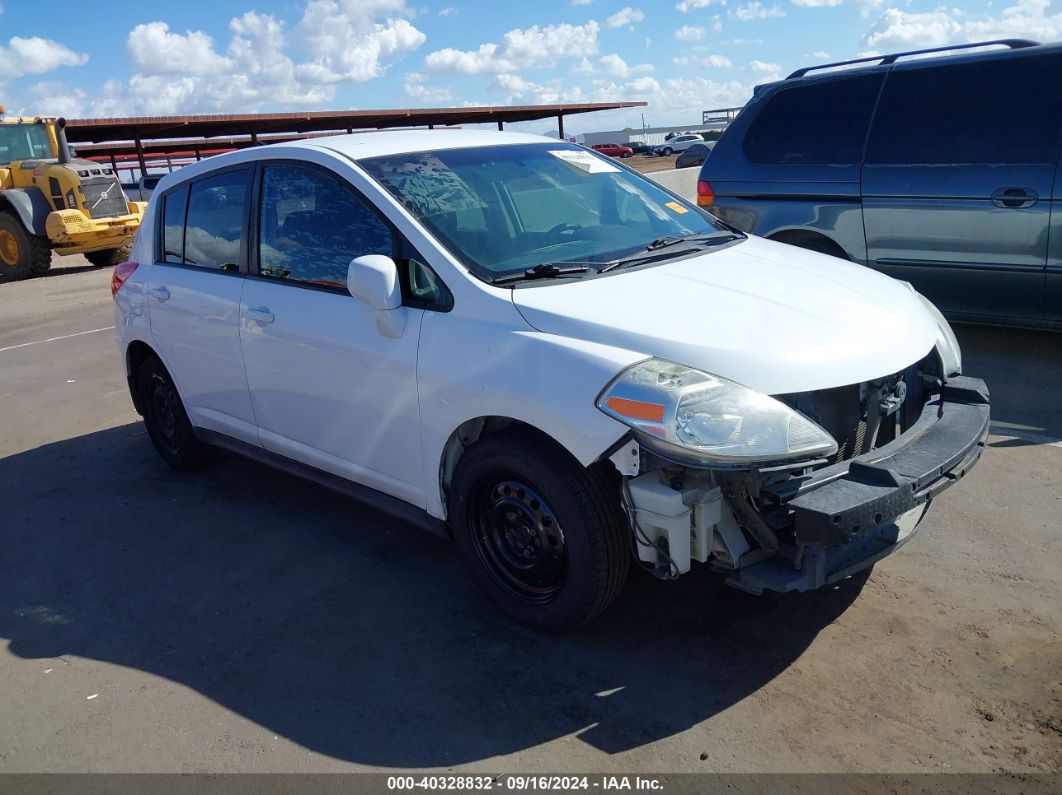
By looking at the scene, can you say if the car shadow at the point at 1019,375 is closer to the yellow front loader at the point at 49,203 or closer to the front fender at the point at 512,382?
the front fender at the point at 512,382

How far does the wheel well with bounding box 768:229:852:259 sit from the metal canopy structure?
18.4 meters

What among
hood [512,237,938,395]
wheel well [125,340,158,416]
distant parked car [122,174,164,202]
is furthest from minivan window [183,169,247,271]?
distant parked car [122,174,164,202]

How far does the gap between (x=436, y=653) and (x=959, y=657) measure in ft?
5.99

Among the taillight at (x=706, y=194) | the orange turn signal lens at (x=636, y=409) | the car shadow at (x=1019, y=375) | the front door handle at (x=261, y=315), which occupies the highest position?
the taillight at (x=706, y=194)

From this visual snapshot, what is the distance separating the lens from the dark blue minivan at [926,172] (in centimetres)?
574

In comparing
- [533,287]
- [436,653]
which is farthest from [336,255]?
[436,653]

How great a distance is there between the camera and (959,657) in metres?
3.11

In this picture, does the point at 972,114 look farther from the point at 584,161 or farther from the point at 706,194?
the point at 584,161

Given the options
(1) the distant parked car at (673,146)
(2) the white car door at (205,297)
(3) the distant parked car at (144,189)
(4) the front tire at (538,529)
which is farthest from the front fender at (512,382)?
(1) the distant parked car at (673,146)

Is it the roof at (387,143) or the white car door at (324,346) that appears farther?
the roof at (387,143)

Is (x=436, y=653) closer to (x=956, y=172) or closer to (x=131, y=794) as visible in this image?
(x=131, y=794)

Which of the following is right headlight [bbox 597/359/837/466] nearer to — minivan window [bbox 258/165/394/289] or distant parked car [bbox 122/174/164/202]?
minivan window [bbox 258/165/394/289]

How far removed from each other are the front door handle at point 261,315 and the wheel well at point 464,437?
3.86 feet

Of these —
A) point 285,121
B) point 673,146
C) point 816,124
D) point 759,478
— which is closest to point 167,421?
point 759,478
